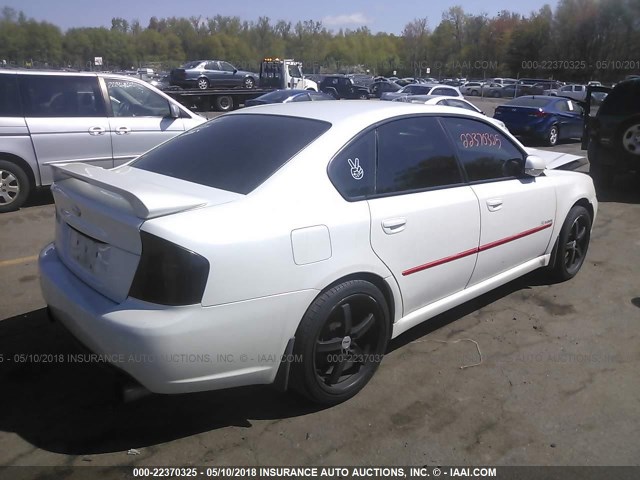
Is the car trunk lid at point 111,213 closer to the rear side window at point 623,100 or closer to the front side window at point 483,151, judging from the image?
the front side window at point 483,151

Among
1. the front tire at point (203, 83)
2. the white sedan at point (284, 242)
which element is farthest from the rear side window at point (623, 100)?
the front tire at point (203, 83)

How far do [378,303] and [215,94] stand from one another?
2041 cm

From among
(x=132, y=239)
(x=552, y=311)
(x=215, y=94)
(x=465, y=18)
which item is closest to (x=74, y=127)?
(x=132, y=239)

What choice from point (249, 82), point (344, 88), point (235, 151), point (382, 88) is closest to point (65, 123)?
point (235, 151)

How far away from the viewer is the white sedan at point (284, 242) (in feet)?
7.71

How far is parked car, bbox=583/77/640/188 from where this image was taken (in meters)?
8.05

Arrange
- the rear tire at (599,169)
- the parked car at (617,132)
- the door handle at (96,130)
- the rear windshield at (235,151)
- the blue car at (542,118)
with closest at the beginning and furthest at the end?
the rear windshield at (235,151) < the door handle at (96,130) < the parked car at (617,132) < the rear tire at (599,169) < the blue car at (542,118)

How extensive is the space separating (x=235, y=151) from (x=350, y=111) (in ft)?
2.44

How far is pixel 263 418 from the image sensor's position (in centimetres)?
286

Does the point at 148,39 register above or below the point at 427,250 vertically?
above

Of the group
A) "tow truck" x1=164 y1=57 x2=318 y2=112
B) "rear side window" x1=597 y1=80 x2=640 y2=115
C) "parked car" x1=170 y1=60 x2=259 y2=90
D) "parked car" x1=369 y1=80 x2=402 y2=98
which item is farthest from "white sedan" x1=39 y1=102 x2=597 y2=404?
"parked car" x1=369 y1=80 x2=402 y2=98

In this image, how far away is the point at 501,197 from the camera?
12.3ft

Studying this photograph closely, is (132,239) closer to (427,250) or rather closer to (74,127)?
(427,250)

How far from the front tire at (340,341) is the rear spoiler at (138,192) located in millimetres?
799
